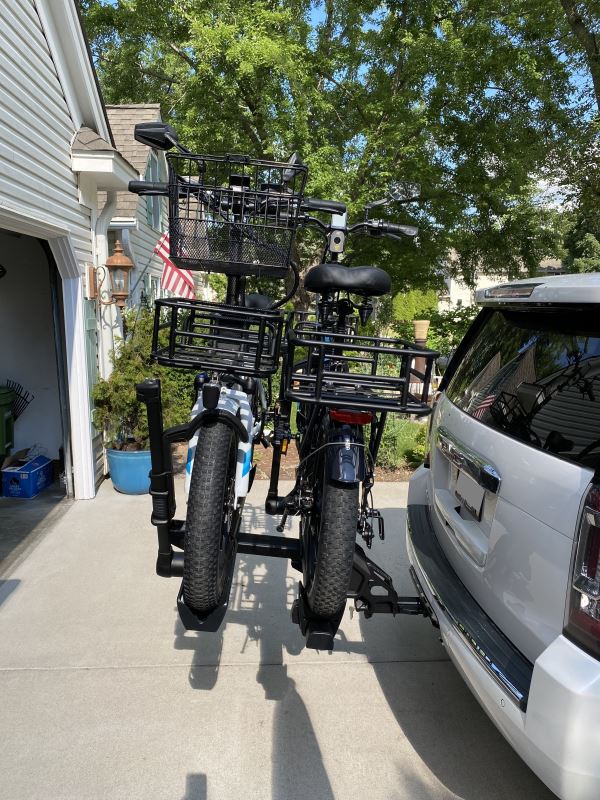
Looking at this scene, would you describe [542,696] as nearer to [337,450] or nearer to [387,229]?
[337,450]

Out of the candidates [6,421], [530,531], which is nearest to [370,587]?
[530,531]

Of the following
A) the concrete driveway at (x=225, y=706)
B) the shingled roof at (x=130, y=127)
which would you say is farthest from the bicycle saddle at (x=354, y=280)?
the shingled roof at (x=130, y=127)

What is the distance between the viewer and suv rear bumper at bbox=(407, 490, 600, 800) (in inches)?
58.6

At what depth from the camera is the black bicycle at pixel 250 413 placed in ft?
7.04

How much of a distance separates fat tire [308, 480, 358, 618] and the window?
9.63m

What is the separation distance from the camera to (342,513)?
214cm

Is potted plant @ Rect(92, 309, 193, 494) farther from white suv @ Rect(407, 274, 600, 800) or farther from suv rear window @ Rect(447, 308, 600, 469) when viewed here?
suv rear window @ Rect(447, 308, 600, 469)

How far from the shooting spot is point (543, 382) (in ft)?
6.70

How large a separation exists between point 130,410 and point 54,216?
187cm

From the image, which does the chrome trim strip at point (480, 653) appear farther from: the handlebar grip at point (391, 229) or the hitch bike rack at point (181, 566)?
the handlebar grip at point (391, 229)

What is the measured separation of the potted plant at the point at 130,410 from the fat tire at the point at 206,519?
3.42 meters

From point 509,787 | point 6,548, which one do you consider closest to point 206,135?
point 6,548

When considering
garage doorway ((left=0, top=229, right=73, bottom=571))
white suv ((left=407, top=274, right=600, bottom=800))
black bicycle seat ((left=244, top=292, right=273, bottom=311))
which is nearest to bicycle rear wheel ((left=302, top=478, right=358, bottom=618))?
white suv ((left=407, top=274, right=600, bottom=800))

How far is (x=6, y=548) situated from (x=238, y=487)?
2941mm
